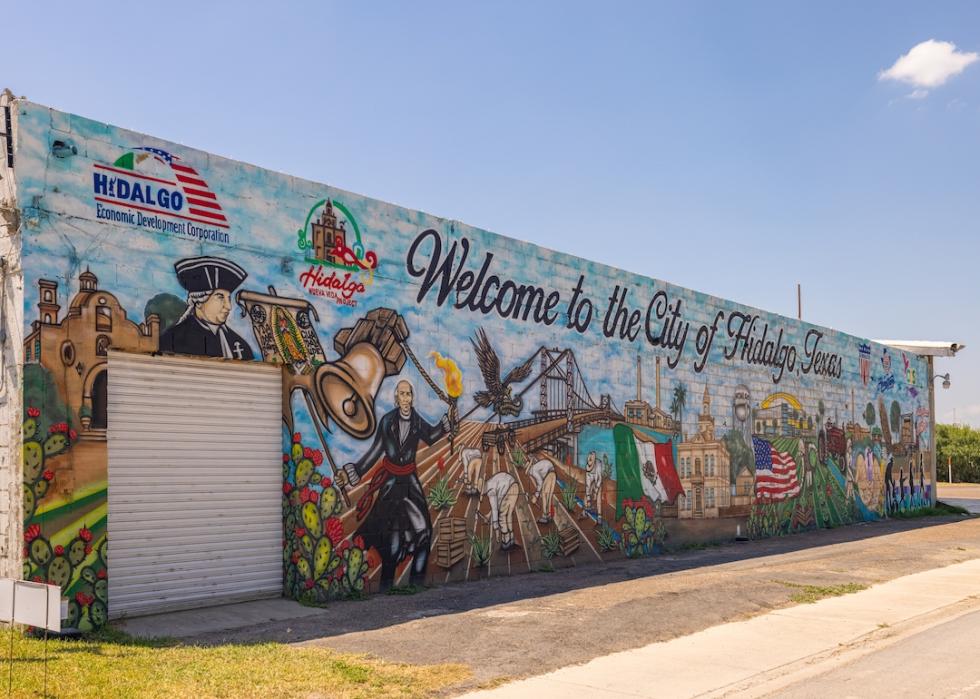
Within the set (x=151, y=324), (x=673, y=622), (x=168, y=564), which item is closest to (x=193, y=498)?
(x=168, y=564)

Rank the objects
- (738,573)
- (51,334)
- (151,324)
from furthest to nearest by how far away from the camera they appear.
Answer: (738,573), (151,324), (51,334)

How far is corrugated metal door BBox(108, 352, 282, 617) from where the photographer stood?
1122 cm

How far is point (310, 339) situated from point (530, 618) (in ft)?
16.4

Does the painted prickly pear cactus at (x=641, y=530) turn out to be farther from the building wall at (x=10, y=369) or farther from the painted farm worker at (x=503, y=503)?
the building wall at (x=10, y=369)

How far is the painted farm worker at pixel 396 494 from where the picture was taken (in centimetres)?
1404

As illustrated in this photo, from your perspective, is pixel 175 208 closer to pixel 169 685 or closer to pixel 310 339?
pixel 310 339

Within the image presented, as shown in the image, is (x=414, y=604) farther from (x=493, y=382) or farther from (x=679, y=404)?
(x=679, y=404)

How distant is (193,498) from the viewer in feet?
39.4

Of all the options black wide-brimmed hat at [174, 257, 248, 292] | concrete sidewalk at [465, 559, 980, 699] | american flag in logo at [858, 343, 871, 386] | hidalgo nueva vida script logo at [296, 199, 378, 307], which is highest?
hidalgo nueva vida script logo at [296, 199, 378, 307]

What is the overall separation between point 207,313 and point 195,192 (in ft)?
5.24

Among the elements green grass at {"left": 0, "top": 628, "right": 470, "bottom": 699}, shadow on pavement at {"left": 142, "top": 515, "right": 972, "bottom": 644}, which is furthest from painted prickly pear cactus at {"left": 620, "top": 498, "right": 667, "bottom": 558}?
green grass at {"left": 0, "top": 628, "right": 470, "bottom": 699}

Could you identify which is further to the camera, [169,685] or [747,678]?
[747,678]

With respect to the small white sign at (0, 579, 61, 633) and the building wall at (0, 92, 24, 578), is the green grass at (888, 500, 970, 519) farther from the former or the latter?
the small white sign at (0, 579, 61, 633)

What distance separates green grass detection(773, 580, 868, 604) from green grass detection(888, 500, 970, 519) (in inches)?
775
